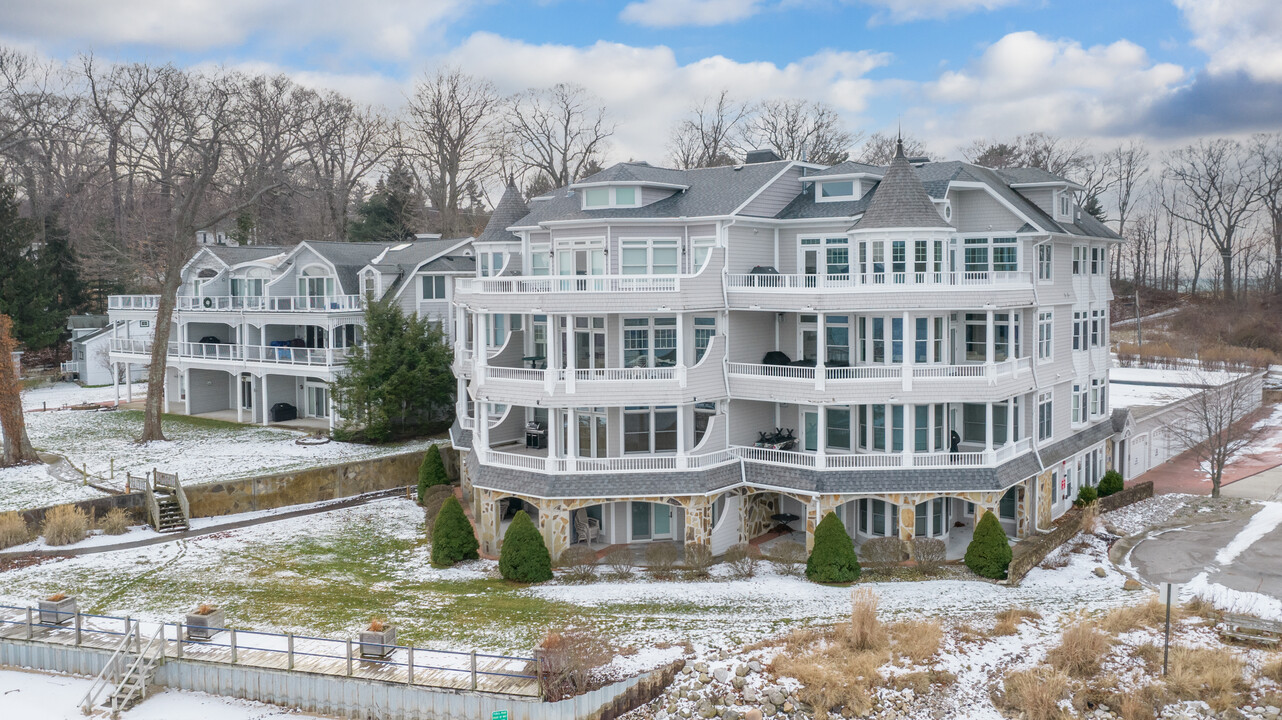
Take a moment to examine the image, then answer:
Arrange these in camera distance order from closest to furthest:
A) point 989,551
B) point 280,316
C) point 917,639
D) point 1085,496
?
1. point 917,639
2. point 989,551
3. point 1085,496
4. point 280,316

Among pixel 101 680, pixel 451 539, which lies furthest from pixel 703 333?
pixel 101 680

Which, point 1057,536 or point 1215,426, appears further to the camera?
point 1215,426

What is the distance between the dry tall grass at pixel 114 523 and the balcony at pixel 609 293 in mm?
13108

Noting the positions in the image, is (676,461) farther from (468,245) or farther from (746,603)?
(468,245)

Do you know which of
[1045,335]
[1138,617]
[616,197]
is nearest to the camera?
[1138,617]

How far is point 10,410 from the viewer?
116 ft

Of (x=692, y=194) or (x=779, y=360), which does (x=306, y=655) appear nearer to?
(x=779, y=360)

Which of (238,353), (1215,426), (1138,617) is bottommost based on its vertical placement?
(1138,617)

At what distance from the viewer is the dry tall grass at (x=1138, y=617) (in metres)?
22.1

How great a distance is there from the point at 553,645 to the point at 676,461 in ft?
30.1

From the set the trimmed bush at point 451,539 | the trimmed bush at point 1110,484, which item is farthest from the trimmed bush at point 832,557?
the trimmed bush at point 1110,484

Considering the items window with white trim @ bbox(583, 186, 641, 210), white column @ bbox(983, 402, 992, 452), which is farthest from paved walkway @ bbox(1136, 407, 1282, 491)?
window with white trim @ bbox(583, 186, 641, 210)

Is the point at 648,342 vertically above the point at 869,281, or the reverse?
the point at 869,281

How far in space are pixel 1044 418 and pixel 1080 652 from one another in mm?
13483
